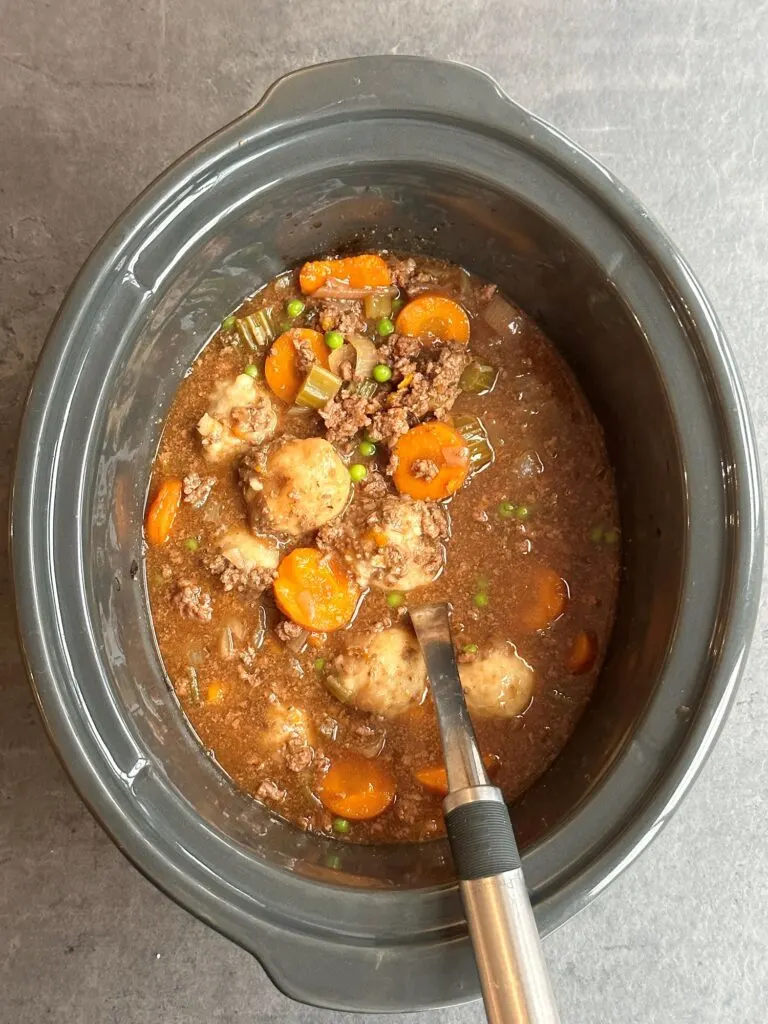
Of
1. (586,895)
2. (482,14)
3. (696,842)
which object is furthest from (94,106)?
(696,842)

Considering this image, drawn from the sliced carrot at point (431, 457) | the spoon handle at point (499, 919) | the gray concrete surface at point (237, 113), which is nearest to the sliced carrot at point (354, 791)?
the spoon handle at point (499, 919)

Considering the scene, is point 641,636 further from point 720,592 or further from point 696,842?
point 696,842

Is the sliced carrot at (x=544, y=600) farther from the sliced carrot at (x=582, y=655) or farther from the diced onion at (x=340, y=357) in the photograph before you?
the diced onion at (x=340, y=357)

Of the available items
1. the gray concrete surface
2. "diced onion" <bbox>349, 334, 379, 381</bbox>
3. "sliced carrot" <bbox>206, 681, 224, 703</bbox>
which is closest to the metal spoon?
"sliced carrot" <bbox>206, 681, 224, 703</bbox>

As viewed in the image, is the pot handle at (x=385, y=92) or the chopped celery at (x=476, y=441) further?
the chopped celery at (x=476, y=441)

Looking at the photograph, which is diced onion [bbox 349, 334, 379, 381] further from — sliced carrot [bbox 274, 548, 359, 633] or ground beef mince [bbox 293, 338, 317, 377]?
sliced carrot [bbox 274, 548, 359, 633]

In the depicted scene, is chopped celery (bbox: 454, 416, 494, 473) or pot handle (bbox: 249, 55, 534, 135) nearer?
pot handle (bbox: 249, 55, 534, 135)
